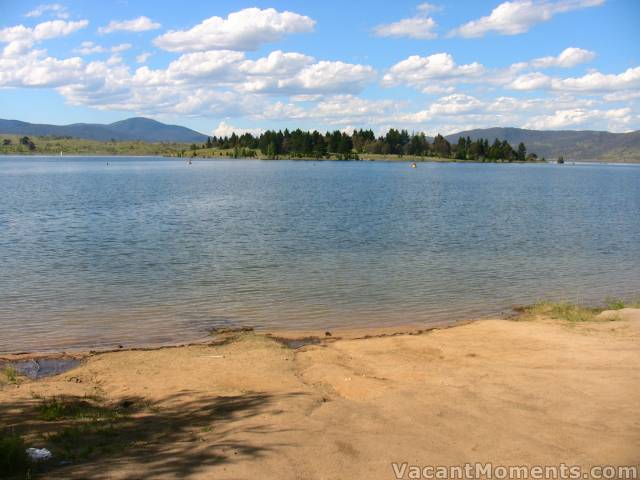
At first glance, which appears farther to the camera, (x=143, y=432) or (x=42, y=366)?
(x=42, y=366)

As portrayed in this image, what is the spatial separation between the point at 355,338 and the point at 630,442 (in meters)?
8.61

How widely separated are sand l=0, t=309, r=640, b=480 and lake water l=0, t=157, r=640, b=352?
3.29 meters

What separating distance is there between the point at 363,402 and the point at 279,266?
16074 mm

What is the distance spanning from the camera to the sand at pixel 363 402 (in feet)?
27.6

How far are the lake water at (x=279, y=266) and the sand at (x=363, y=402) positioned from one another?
3.29 meters

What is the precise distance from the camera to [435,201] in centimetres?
6250

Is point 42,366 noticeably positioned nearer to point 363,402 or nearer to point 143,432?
point 143,432

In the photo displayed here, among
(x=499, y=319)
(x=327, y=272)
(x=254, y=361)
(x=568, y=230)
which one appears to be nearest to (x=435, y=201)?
(x=568, y=230)

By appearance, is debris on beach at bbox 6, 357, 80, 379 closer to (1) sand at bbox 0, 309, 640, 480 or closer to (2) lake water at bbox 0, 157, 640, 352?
(1) sand at bbox 0, 309, 640, 480

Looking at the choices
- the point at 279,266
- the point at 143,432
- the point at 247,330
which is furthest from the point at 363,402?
the point at 279,266

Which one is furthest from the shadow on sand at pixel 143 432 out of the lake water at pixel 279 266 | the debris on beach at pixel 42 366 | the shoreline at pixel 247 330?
the lake water at pixel 279 266

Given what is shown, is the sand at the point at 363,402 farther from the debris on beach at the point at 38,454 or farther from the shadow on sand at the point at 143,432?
the debris on beach at the point at 38,454

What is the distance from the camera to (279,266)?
2677 cm

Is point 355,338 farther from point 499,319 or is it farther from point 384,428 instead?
point 384,428
